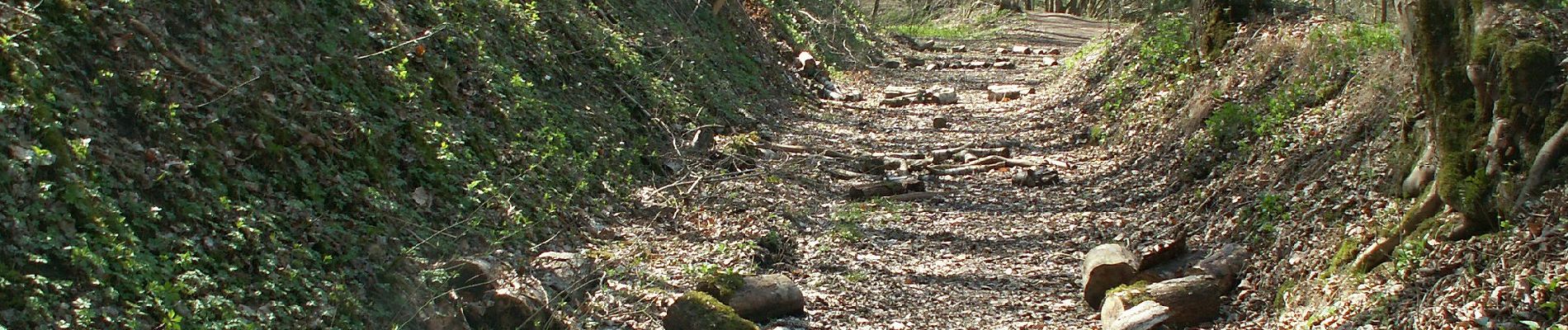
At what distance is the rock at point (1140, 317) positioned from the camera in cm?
591

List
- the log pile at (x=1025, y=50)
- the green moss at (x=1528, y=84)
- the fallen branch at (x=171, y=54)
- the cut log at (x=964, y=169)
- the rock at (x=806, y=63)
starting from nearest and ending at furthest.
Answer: the green moss at (x=1528, y=84), the fallen branch at (x=171, y=54), the cut log at (x=964, y=169), the rock at (x=806, y=63), the log pile at (x=1025, y=50)

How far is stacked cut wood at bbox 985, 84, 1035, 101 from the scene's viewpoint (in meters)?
16.3

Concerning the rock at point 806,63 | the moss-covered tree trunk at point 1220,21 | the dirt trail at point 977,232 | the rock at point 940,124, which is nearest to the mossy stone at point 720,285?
the dirt trail at point 977,232

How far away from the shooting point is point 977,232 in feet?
28.5

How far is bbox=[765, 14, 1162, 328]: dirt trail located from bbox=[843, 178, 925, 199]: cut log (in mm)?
292

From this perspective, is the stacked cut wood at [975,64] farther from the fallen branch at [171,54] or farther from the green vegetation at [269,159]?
the fallen branch at [171,54]

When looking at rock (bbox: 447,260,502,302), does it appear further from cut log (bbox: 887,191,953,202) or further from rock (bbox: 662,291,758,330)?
cut log (bbox: 887,191,953,202)

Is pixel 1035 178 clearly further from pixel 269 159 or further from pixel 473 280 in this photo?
pixel 269 159

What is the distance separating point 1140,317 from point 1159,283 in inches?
16.6

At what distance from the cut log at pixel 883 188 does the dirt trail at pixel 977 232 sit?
0.29 metres

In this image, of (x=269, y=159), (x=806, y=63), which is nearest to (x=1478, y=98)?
(x=269, y=159)

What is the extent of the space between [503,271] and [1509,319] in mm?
4499

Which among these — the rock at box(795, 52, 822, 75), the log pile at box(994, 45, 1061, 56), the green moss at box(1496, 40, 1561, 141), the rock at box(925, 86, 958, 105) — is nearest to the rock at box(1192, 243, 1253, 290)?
the green moss at box(1496, 40, 1561, 141)

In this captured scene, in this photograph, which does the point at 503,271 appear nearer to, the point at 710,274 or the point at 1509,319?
the point at 710,274
